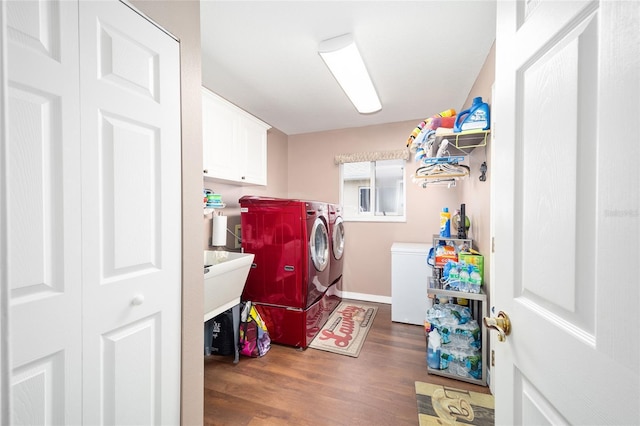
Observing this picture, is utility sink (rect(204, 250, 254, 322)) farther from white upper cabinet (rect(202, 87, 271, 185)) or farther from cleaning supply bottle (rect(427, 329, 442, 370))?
cleaning supply bottle (rect(427, 329, 442, 370))

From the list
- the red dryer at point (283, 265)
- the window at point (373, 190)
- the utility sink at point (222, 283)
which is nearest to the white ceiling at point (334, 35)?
the window at point (373, 190)

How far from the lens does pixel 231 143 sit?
2393mm

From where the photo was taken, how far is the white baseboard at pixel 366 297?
Result: 3496 millimetres

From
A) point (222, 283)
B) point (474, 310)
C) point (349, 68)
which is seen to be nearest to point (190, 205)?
point (222, 283)

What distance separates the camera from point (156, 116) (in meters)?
1.04

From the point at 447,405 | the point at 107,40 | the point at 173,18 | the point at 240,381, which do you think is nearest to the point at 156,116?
the point at 107,40

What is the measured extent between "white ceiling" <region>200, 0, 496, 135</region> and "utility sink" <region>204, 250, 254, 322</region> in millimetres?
1565

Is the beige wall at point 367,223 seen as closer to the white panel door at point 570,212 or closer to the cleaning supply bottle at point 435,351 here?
the cleaning supply bottle at point 435,351

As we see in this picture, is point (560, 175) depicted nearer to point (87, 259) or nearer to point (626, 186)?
point (626, 186)

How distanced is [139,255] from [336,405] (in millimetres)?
1525

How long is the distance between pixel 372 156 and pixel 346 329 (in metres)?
2.20

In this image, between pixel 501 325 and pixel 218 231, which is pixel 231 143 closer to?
pixel 218 231

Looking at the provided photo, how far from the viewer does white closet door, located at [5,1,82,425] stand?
2.23 ft

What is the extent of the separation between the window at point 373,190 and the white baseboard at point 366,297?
106 centimetres
